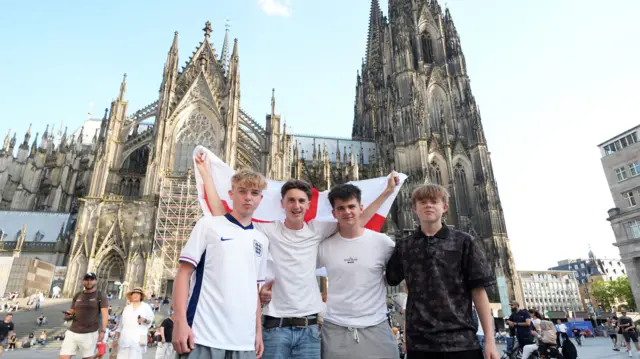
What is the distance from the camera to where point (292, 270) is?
3.17 m

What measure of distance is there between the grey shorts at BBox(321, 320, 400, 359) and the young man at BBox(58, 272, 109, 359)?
13.7 feet

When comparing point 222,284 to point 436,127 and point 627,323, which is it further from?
point 436,127

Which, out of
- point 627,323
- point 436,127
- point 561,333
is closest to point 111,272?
point 561,333

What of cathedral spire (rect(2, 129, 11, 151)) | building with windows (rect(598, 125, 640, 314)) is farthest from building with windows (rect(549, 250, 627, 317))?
cathedral spire (rect(2, 129, 11, 151))

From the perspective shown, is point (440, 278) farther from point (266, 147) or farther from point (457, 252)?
point (266, 147)

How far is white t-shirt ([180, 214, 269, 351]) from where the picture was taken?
2568 mm

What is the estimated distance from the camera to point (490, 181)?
34.8 m

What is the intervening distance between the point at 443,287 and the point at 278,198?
244cm

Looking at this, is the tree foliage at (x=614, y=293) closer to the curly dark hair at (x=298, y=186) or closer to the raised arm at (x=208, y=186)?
the curly dark hair at (x=298, y=186)

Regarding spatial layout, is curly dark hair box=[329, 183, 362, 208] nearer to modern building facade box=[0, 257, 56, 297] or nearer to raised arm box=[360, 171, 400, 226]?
raised arm box=[360, 171, 400, 226]

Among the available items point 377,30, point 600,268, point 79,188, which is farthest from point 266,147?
point 600,268

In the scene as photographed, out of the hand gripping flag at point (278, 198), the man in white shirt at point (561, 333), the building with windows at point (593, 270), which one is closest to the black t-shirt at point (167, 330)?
the hand gripping flag at point (278, 198)

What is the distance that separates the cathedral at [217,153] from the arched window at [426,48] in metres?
0.13

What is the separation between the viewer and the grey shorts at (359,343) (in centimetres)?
290
